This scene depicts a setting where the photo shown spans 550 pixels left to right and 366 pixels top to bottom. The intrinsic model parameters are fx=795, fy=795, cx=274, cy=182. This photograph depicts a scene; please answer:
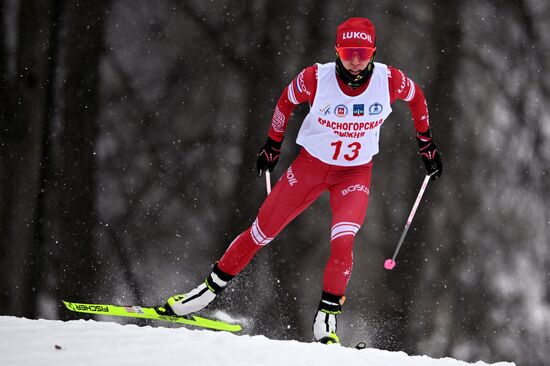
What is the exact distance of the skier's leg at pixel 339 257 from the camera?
18.1ft

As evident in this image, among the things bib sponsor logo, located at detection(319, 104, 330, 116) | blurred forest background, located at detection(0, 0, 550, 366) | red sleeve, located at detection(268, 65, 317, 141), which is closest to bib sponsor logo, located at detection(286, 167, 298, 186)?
red sleeve, located at detection(268, 65, 317, 141)

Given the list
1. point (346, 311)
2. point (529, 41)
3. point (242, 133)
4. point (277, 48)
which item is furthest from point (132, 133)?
point (529, 41)

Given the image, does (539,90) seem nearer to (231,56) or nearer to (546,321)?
(546,321)

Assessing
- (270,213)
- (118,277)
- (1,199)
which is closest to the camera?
(270,213)

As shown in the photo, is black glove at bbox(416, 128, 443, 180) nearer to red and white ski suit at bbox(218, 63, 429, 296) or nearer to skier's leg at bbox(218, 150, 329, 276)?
red and white ski suit at bbox(218, 63, 429, 296)

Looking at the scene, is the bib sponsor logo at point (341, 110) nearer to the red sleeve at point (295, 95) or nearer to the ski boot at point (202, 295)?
the red sleeve at point (295, 95)

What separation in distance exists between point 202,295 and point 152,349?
156 cm

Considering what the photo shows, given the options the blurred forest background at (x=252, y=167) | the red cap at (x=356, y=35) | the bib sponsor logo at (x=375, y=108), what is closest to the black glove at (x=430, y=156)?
the bib sponsor logo at (x=375, y=108)

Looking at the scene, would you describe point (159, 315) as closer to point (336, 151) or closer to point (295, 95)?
point (336, 151)

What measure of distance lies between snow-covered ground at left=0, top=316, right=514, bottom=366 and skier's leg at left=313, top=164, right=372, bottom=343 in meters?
0.59

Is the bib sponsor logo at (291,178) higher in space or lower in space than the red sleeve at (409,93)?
lower

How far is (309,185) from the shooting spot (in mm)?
5910

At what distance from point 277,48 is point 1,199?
204 inches

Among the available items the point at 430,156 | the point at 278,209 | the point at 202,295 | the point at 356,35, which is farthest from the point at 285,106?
the point at 202,295
